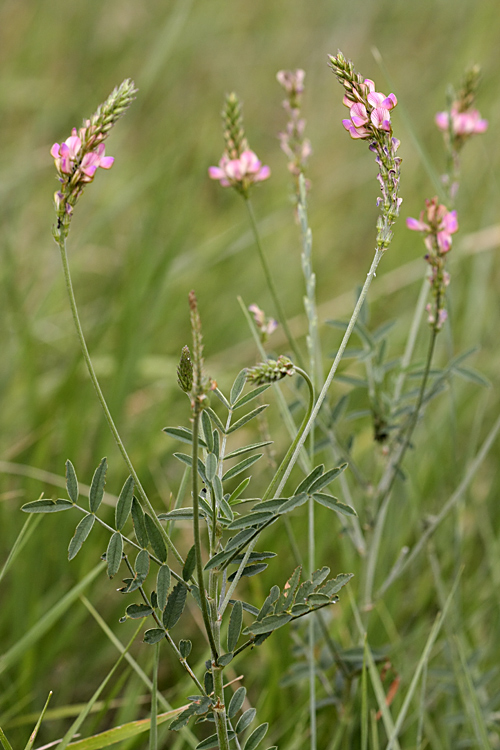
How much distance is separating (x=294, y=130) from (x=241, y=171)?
0.25m

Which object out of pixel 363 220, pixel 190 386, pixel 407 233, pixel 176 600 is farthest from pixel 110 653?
pixel 363 220

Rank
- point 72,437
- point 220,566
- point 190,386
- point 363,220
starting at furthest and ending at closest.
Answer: point 363,220
point 72,437
point 220,566
point 190,386

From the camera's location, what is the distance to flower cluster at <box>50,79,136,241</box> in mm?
756

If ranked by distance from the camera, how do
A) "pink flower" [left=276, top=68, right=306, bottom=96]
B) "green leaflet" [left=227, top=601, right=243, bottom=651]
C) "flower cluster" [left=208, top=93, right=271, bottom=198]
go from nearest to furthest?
"green leaflet" [left=227, top=601, right=243, bottom=651] → "flower cluster" [left=208, top=93, right=271, bottom=198] → "pink flower" [left=276, top=68, right=306, bottom=96]

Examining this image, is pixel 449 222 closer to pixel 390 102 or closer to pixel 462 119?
pixel 390 102

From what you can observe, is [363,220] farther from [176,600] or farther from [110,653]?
[176,600]

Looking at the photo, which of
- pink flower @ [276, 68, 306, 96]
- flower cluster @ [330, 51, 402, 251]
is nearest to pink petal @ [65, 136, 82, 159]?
flower cluster @ [330, 51, 402, 251]

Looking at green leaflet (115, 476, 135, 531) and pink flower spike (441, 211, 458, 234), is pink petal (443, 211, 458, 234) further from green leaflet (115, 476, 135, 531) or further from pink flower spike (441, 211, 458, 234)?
green leaflet (115, 476, 135, 531)

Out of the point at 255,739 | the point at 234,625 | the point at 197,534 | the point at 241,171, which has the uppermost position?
the point at 241,171

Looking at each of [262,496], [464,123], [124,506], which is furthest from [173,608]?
[464,123]

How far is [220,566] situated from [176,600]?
82 millimetres

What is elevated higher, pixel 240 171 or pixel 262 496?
pixel 240 171

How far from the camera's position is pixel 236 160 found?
1.14 metres

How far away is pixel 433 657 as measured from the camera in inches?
59.0
